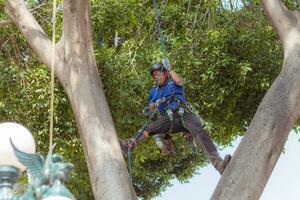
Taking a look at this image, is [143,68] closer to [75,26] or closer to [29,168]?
[75,26]

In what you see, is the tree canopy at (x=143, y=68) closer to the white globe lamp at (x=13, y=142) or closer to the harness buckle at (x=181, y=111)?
the harness buckle at (x=181, y=111)

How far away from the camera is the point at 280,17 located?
567 cm

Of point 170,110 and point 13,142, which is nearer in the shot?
point 13,142

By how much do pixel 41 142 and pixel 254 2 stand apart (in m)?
3.33

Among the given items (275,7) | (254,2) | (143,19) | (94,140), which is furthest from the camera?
(143,19)

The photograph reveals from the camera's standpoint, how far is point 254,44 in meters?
8.74

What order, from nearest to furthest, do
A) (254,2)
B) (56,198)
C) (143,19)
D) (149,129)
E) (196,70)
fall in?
(56,198)
(149,129)
(254,2)
(196,70)
(143,19)

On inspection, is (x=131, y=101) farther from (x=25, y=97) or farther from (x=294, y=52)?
(x=294, y=52)

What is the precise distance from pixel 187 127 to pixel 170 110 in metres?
0.25

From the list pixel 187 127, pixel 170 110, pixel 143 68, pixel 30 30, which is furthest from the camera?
pixel 143 68

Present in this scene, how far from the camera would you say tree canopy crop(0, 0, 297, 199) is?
28.9 ft

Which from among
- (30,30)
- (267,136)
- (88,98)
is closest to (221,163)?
(267,136)

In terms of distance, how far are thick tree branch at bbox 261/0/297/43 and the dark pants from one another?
3.91ft

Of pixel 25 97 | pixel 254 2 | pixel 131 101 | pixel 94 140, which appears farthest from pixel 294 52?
pixel 25 97
